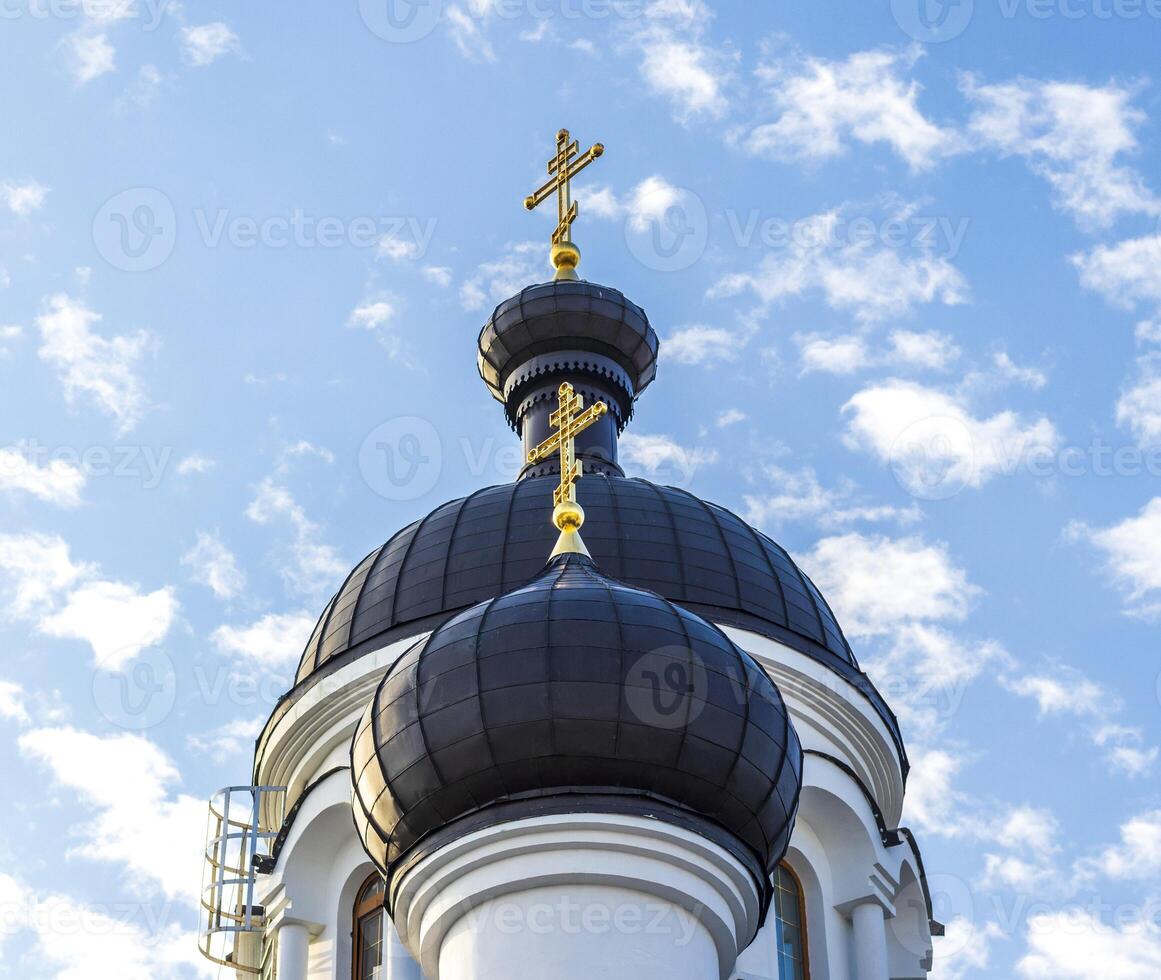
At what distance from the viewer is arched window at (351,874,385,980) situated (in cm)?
1396

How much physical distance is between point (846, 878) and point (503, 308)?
5.90m

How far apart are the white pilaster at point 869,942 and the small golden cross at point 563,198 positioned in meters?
6.30

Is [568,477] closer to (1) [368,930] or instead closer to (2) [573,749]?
(2) [573,749]

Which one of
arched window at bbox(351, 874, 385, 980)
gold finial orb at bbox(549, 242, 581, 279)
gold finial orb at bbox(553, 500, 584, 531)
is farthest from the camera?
gold finial orb at bbox(549, 242, 581, 279)

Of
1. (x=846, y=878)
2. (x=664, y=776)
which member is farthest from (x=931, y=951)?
(x=664, y=776)

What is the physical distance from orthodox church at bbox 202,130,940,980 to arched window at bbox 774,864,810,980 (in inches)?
0.7

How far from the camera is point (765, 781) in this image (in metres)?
10.9

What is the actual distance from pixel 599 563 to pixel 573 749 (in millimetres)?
3969

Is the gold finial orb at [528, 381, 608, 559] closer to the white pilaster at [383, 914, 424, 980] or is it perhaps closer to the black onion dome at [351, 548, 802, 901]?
the black onion dome at [351, 548, 802, 901]

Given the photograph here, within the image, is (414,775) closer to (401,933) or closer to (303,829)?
(401,933)

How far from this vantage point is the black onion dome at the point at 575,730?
1052 centimetres

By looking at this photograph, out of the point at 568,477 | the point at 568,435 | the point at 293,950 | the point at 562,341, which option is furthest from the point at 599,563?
the point at 562,341

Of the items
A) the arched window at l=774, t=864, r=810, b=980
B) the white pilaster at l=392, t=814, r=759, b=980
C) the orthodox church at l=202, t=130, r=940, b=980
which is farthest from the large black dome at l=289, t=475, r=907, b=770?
the white pilaster at l=392, t=814, r=759, b=980

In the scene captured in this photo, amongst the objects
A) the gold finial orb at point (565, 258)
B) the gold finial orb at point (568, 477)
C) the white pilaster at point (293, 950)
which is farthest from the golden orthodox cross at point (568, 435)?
the gold finial orb at point (565, 258)
